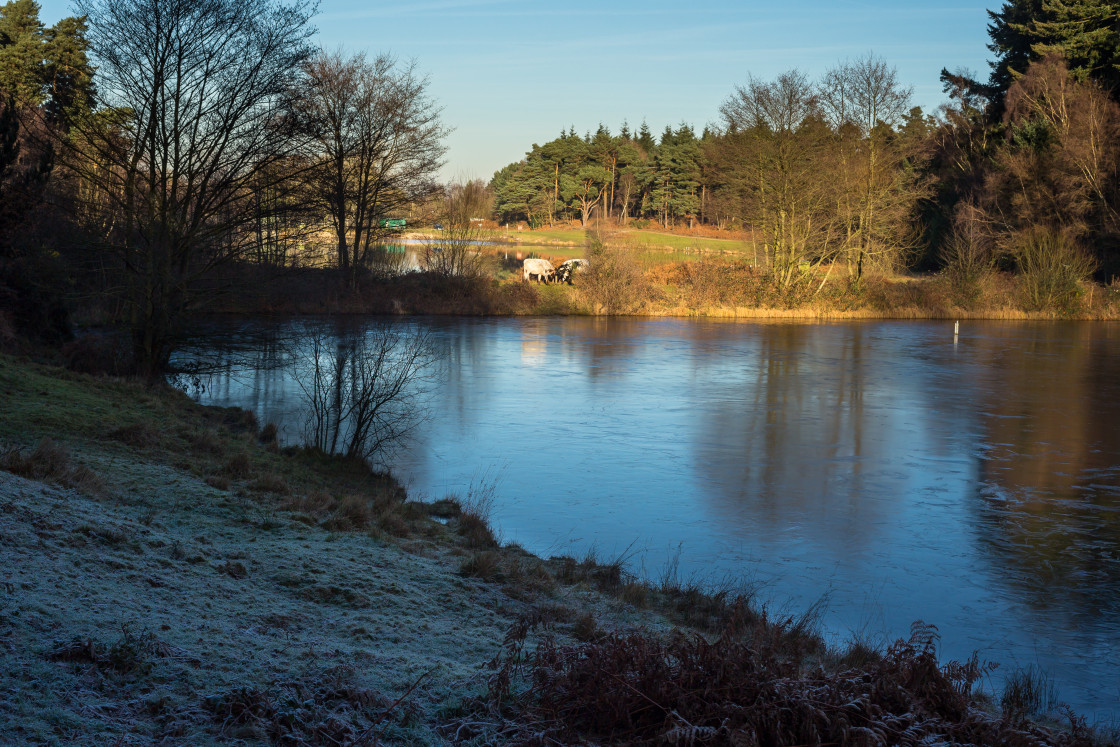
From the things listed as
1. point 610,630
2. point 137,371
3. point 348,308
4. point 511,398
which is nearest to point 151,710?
point 610,630

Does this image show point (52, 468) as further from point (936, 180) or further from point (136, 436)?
point (936, 180)

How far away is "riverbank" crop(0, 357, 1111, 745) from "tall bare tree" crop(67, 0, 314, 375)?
26.3 ft

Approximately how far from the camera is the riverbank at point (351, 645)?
360 centimetres

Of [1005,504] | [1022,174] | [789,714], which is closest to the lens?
[789,714]

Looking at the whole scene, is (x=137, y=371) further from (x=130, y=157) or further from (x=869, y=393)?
(x=869, y=393)

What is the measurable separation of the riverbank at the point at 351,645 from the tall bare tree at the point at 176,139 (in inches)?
316

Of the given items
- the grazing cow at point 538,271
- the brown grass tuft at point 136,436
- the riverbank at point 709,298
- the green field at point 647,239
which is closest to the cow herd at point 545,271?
the grazing cow at point 538,271

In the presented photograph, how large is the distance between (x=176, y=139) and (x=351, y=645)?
12.5 metres

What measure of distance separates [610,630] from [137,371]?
1241cm

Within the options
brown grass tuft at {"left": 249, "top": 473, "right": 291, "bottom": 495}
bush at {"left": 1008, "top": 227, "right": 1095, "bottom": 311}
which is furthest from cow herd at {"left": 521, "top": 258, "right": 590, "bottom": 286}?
brown grass tuft at {"left": 249, "top": 473, "right": 291, "bottom": 495}

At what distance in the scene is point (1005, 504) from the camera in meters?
11.2

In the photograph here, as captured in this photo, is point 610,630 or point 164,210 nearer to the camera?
point 610,630

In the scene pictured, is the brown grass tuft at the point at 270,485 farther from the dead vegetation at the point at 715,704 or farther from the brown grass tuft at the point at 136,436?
the dead vegetation at the point at 715,704

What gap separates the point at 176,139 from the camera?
581 inches
